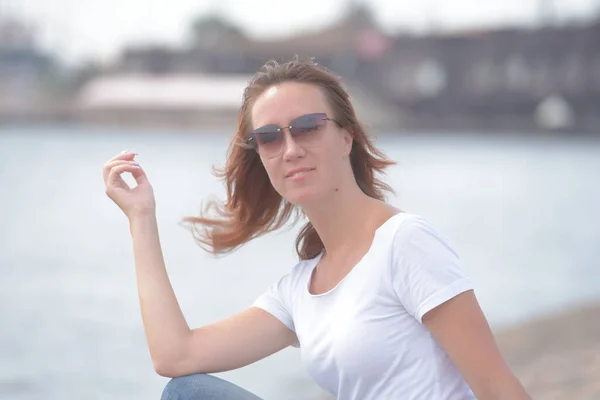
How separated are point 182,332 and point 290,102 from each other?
298mm

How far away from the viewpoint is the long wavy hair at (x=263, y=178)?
110 cm

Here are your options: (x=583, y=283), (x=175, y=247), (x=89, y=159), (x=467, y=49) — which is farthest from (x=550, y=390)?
(x=467, y=49)

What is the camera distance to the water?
4.49 m

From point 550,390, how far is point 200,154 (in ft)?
69.4

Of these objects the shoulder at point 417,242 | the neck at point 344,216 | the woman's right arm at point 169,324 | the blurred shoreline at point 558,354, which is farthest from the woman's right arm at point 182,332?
the blurred shoreline at point 558,354

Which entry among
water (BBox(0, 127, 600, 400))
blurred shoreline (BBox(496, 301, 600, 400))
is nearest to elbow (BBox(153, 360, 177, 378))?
water (BBox(0, 127, 600, 400))

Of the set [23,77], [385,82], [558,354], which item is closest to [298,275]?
[558,354]

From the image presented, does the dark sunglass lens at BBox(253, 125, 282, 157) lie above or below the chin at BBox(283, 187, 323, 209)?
above

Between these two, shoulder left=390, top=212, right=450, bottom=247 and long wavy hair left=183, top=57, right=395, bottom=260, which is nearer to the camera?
shoulder left=390, top=212, right=450, bottom=247

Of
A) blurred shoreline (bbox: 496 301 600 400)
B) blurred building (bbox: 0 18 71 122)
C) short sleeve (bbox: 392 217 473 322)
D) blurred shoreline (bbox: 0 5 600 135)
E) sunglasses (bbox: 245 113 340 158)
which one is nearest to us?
short sleeve (bbox: 392 217 473 322)

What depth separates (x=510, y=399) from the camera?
3.21 ft

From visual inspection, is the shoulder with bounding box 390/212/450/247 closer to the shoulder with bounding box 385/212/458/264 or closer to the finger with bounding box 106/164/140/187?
the shoulder with bounding box 385/212/458/264

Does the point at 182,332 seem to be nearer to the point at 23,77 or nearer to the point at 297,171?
the point at 297,171

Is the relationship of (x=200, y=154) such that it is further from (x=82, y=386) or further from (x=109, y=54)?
(x=82, y=386)
